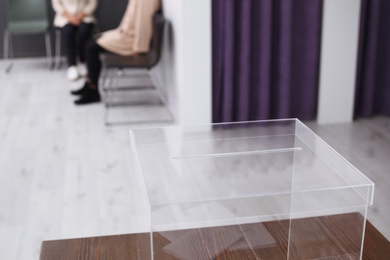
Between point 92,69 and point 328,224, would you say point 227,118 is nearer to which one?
point 92,69

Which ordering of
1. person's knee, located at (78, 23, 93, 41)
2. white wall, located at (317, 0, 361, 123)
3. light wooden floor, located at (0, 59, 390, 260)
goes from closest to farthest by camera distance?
light wooden floor, located at (0, 59, 390, 260), white wall, located at (317, 0, 361, 123), person's knee, located at (78, 23, 93, 41)

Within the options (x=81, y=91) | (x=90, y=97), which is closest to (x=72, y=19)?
(x=81, y=91)

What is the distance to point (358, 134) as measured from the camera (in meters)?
4.48

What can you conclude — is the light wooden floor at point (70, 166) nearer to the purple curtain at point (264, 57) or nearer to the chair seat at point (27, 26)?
the purple curtain at point (264, 57)

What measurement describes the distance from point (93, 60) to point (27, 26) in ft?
4.91

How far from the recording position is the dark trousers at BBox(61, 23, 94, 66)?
19.4 ft

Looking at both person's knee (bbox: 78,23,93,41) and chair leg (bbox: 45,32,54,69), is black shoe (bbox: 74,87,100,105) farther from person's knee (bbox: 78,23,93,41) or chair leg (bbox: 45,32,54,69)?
chair leg (bbox: 45,32,54,69)

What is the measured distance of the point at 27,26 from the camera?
6.32m

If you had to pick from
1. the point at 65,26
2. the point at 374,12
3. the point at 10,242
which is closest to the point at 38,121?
the point at 65,26

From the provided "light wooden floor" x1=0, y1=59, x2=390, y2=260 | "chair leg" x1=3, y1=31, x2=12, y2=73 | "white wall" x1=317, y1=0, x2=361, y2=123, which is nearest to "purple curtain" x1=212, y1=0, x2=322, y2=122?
"white wall" x1=317, y1=0, x2=361, y2=123

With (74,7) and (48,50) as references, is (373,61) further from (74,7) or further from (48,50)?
(48,50)

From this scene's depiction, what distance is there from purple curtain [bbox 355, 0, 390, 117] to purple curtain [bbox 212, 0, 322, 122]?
0.42m

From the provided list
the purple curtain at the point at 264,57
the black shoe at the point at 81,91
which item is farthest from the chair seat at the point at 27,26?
the purple curtain at the point at 264,57

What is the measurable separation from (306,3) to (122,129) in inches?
67.0
